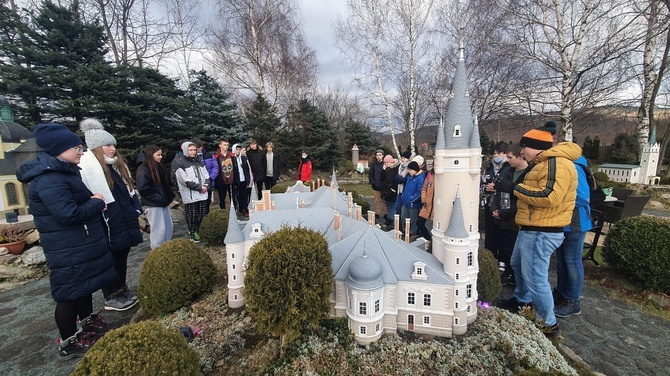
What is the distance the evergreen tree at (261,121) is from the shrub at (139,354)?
1823 cm

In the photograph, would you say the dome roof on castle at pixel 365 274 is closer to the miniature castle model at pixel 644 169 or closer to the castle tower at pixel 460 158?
the castle tower at pixel 460 158

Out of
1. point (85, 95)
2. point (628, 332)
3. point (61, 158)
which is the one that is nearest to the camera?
point (61, 158)

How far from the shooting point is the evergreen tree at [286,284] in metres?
3.52

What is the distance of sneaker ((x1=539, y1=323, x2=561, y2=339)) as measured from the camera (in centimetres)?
432

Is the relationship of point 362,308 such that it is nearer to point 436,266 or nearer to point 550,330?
point 436,266

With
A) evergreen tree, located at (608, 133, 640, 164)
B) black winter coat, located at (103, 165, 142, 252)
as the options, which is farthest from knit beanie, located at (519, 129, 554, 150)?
evergreen tree, located at (608, 133, 640, 164)

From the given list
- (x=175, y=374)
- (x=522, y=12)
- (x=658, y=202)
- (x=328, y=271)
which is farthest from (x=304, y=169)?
(x=658, y=202)

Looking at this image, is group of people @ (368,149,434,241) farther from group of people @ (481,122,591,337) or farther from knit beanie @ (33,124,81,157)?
knit beanie @ (33,124,81,157)

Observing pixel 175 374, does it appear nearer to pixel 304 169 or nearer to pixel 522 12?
pixel 304 169

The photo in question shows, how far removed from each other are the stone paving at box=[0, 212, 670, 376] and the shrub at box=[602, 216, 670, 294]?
0.80 metres

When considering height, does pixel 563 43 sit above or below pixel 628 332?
above

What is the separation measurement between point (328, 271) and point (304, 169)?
9345 millimetres

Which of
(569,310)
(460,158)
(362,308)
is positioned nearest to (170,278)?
(362,308)

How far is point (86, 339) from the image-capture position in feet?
13.6
